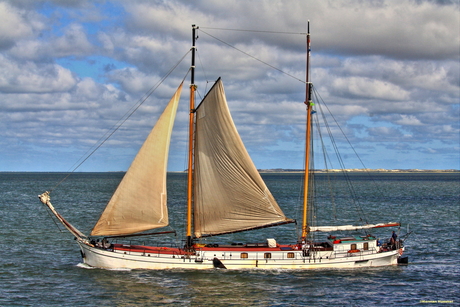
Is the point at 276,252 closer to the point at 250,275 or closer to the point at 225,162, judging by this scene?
the point at 250,275

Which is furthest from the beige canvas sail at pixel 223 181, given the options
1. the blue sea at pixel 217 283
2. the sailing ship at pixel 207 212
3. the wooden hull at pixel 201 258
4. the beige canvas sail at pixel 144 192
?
the blue sea at pixel 217 283

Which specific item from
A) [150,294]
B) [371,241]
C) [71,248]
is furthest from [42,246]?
[371,241]

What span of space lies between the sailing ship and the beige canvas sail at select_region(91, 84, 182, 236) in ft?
0.25

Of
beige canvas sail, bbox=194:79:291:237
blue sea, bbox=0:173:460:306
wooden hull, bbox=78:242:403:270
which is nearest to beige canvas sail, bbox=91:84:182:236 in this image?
wooden hull, bbox=78:242:403:270

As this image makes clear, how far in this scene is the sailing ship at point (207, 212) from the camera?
1667 inches

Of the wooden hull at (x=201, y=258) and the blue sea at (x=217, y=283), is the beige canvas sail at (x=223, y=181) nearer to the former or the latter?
the wooden hull at (x=201, y=258)

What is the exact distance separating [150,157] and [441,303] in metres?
22.8

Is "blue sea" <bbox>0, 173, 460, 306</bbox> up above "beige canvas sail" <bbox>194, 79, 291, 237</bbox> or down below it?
below

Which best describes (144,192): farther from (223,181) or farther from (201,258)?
(201,258)

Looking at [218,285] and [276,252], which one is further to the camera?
[276,252]

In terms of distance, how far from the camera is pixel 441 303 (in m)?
35.8

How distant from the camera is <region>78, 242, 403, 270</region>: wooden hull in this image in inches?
1673

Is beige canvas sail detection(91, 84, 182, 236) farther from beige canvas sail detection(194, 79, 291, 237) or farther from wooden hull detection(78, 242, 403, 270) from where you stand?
beige canvas sail detection(194, 79, 291, 237)

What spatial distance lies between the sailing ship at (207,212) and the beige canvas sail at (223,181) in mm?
78
